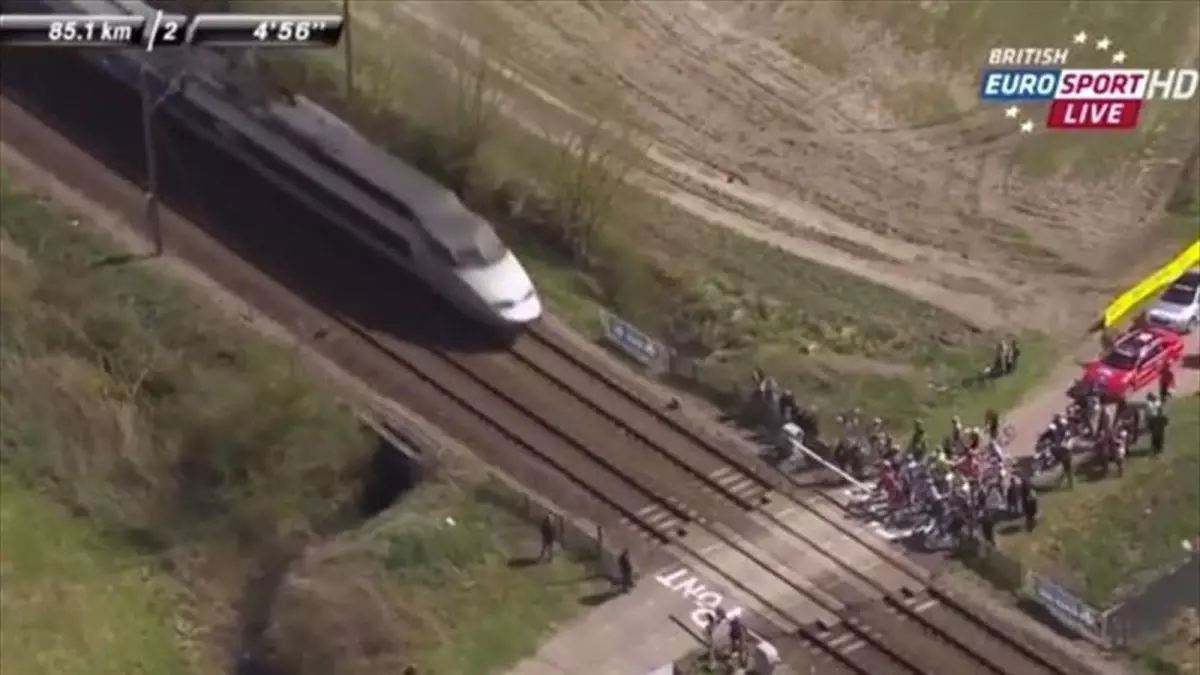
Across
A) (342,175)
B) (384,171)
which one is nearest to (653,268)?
(384,171)

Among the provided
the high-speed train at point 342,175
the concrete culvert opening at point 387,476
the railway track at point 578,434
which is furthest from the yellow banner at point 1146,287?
the concrete culvert opening at point 387,476

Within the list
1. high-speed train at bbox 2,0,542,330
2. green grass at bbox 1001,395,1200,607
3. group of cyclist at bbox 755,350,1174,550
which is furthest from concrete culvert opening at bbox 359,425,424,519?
green grass at bbox 1001,395,1200,607

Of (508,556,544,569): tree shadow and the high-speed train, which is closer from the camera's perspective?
(508,556,544,569): tree shadow

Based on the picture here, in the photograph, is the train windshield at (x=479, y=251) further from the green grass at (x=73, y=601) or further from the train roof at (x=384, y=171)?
the green grass at (x=73, y=601)

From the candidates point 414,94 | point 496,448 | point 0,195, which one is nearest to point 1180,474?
point 496,448

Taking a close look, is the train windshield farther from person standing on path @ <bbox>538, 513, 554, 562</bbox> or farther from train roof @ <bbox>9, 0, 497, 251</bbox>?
person standing on path @ <bbox>538, 513, 554, 562</bbox>
